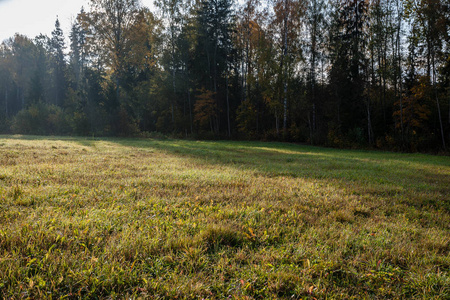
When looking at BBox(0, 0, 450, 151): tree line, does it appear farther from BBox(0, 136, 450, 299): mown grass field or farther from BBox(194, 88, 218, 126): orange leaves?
BBox(0, 136, 450, 299): mown grass field

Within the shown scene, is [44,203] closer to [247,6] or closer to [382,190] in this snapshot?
[382,190]

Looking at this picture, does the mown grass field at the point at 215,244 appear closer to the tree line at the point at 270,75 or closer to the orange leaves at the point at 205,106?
the tree line at the point at 270,75

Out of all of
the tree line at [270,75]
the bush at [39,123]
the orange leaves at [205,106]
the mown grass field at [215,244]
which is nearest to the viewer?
the mown grass field at [215,244]

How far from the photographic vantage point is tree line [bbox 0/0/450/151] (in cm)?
2028

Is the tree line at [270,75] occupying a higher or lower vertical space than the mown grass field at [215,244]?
higher

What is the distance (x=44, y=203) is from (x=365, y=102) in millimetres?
24764

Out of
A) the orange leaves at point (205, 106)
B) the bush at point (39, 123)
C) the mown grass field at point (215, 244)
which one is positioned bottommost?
the mown grass field at point (215, 244)

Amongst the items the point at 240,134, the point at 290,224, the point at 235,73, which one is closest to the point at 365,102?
the point at 240,134

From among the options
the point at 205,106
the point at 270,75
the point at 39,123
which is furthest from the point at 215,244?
the point at 39,123

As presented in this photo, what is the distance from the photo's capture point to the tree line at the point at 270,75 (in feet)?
66.5

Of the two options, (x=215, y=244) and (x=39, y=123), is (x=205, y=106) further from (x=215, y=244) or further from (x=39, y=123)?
(x=215, y=244)

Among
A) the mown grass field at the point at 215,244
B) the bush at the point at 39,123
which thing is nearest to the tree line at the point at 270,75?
the bush at the point at 39,123

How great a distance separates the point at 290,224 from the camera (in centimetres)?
304

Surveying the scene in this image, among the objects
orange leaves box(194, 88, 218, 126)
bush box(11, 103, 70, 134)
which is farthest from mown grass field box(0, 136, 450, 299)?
bush box(11, 103, 70, 134)
